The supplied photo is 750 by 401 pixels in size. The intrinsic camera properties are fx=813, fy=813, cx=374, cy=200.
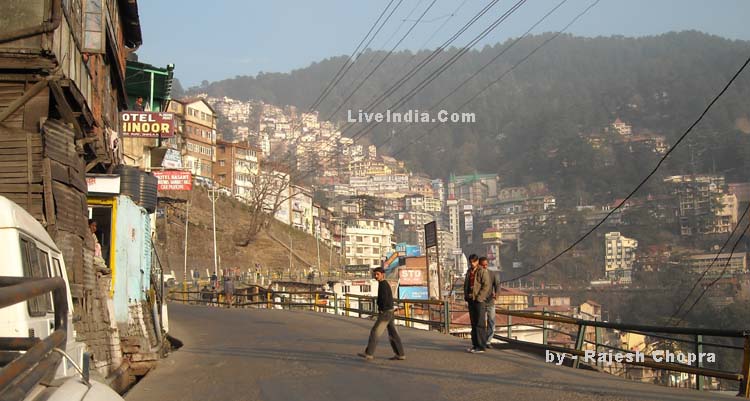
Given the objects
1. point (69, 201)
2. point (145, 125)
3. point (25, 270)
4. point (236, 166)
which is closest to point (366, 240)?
point (236, 166)

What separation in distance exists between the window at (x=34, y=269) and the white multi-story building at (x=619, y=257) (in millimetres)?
74987

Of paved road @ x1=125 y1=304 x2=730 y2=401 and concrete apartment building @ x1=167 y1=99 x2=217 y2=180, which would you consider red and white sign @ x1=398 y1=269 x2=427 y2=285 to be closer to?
paved road @ x1=125 y1=304 x2=730 y2=401

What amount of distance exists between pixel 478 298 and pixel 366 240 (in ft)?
402

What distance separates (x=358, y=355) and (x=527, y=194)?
172m

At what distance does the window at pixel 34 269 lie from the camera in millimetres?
6895

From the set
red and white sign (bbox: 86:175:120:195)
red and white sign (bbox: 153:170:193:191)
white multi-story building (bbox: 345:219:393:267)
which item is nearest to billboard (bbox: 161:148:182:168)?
red and white sign (bbox: 153:170:193:191)

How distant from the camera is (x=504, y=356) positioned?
595 inches

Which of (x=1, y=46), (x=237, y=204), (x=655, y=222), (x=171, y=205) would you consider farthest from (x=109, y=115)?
(x=655, y=222)

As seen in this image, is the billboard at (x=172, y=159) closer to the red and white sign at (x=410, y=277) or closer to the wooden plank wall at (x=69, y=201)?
the red and white sign at (x=410, y=277)

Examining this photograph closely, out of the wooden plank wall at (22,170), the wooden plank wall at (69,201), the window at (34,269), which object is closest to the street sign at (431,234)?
the wooden plank wall at (69,201)

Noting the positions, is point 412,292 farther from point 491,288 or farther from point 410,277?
point 491,288

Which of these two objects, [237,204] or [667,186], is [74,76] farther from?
[667,186]

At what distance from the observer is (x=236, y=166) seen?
131 meters

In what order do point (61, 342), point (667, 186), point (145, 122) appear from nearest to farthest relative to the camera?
point (61, 342) < point (145, 122) < point (667, 186)
